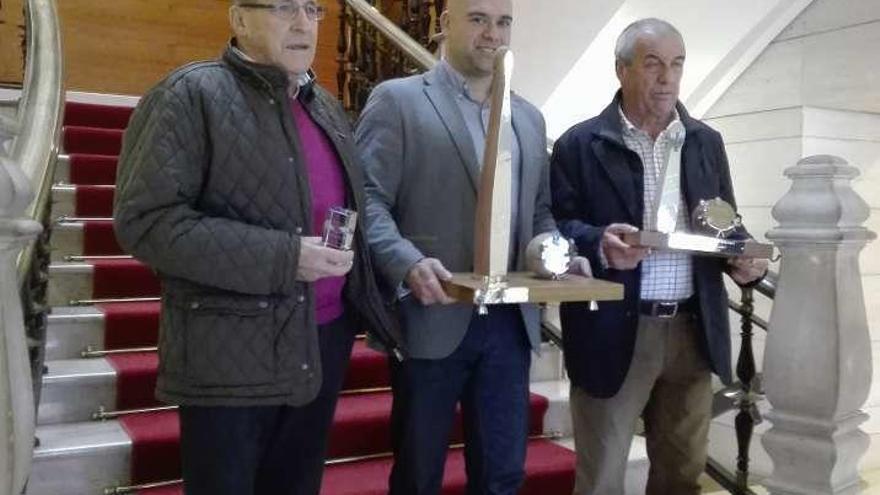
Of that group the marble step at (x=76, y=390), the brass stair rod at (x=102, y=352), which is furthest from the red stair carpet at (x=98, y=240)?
the marble step at (x=76, y=390)

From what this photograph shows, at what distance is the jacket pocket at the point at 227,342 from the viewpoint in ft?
4.50

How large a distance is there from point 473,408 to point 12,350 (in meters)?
0.90

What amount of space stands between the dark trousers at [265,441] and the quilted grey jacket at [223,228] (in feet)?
0.18

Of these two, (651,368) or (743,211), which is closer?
(651,368)

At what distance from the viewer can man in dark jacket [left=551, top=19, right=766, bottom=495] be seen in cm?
189

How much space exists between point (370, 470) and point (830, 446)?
1211 millimetres

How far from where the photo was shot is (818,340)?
6.56 ft

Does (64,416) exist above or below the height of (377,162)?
below

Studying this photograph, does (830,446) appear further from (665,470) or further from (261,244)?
(261,244)

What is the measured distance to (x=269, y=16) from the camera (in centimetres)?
145

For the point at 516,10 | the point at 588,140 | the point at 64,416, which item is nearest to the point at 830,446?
the point at 588,140

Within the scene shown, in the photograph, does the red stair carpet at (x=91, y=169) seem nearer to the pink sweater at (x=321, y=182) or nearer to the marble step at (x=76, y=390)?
the marble step at (x=76, y=390)

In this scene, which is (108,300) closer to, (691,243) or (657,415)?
(657,415)

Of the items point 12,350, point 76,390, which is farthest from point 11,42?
point 12,350
